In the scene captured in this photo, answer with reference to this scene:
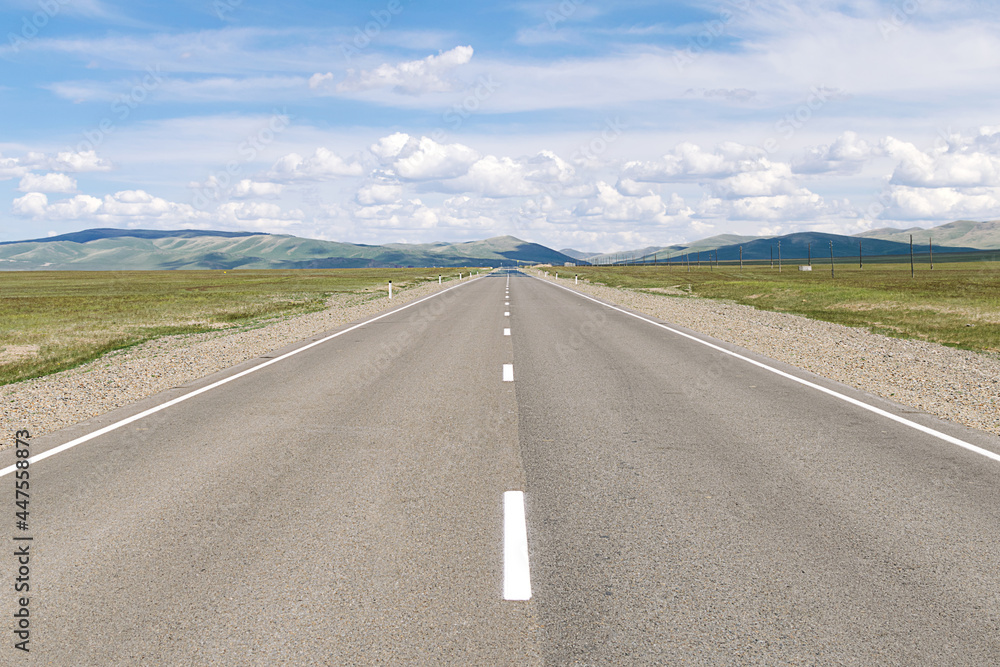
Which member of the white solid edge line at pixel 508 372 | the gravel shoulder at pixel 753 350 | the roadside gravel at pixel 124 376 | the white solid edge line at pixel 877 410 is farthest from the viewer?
the white solid edge line at pixel 508 372

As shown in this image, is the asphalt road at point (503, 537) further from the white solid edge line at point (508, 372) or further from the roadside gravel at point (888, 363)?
the white solid edge line at point (508, 372)

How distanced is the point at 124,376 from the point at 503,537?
1015 centimetres

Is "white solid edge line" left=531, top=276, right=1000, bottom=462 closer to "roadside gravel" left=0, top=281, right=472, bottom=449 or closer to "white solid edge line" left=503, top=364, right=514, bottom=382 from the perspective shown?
"white solid edge line" left=503, top=364, right=514, bottom=382

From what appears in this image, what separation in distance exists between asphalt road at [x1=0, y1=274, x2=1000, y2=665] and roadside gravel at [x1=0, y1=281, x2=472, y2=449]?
94 centimetres

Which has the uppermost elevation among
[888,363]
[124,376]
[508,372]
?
[124,376]

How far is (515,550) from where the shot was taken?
438 cm

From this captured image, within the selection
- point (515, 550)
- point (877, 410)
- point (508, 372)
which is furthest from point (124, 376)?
point (877, 410)

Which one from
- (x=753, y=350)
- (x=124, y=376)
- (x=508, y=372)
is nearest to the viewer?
(x=508, y=372)

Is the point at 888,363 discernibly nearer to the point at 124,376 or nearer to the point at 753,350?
the point at 753,350

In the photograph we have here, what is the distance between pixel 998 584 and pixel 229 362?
1290 cm

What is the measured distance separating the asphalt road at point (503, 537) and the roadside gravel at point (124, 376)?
0.94 meters

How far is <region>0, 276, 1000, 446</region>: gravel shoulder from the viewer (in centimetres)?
918

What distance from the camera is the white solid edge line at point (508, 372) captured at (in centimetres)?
1123

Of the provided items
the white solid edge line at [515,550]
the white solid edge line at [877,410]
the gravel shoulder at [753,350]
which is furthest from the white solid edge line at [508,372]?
the white solid edge line at [515,550]
